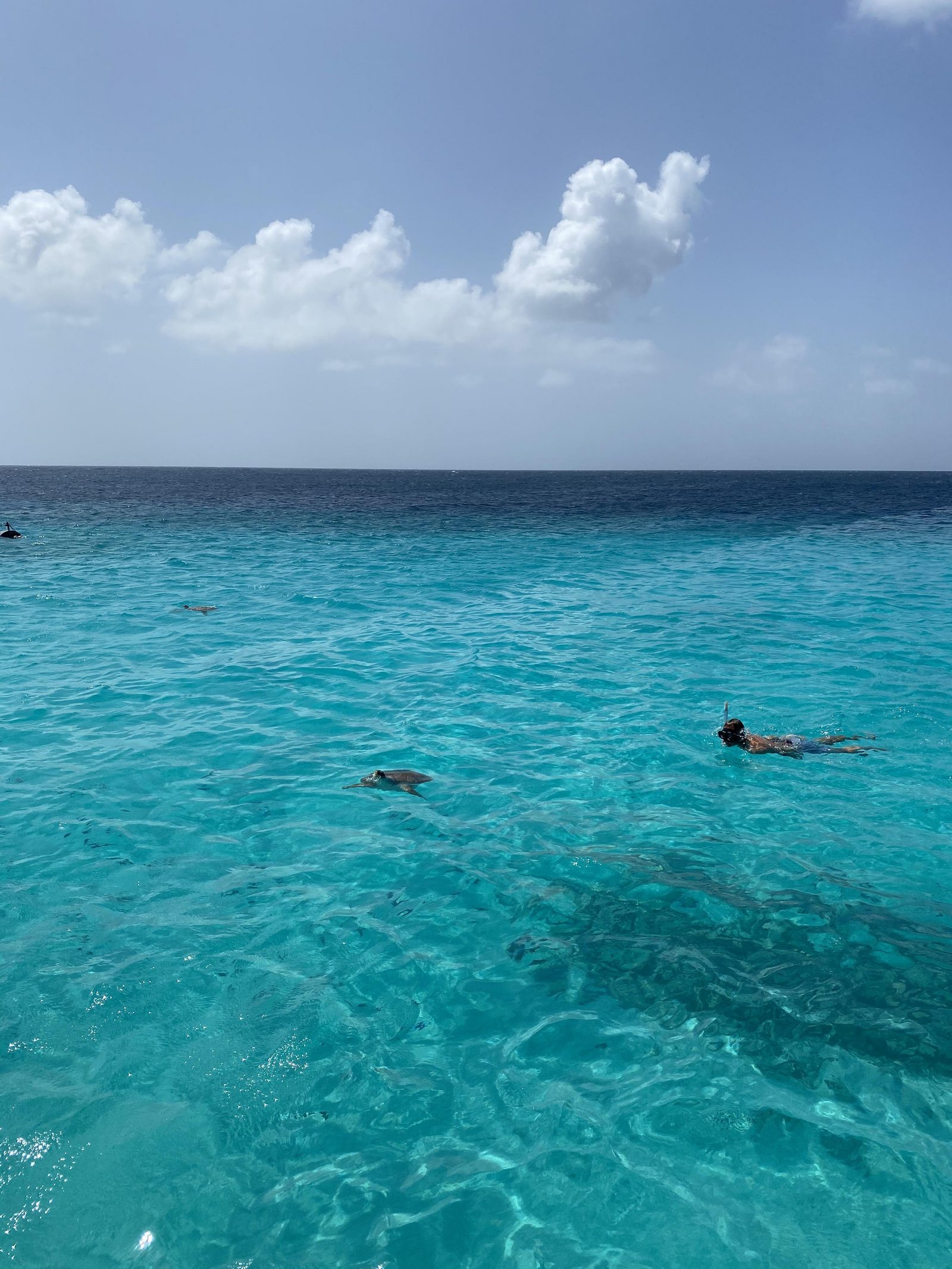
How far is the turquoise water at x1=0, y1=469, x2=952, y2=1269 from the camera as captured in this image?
5.17 metres

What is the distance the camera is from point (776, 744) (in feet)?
42.8

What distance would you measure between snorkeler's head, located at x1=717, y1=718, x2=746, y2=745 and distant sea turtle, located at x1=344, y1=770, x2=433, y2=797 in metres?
5.70

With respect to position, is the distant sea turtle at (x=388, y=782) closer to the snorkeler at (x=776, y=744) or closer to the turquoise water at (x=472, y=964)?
the turquoise water at (x=472, y=964)

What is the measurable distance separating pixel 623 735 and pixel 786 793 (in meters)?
3.21

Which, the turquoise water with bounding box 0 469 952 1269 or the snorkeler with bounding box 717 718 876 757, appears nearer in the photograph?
the turquoise water with bounding box 0 469 952 1269

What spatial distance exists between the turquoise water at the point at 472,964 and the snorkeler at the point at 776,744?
13.9 inches

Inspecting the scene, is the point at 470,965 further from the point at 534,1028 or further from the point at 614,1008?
the point at 614,1008

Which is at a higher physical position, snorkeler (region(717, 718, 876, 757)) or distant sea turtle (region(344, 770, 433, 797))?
snorkeler (region(717, 718, 876, 757))

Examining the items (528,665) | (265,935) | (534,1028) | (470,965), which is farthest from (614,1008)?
(528,665)

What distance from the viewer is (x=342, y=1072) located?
624 cm

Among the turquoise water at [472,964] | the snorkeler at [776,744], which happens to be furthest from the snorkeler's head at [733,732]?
the turquoise water at [472,964]

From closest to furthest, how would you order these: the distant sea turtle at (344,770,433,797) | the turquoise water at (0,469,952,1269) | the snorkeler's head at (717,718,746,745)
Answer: the turquoise water at (0,469,952,1269)
the distant sea turtle at (344,770,433,797)
the snorkeler's head at (717,718,746,745)

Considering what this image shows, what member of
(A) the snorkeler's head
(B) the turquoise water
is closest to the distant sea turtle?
(B) the turquoise water

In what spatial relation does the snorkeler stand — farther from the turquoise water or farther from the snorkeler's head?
the turquoise water
